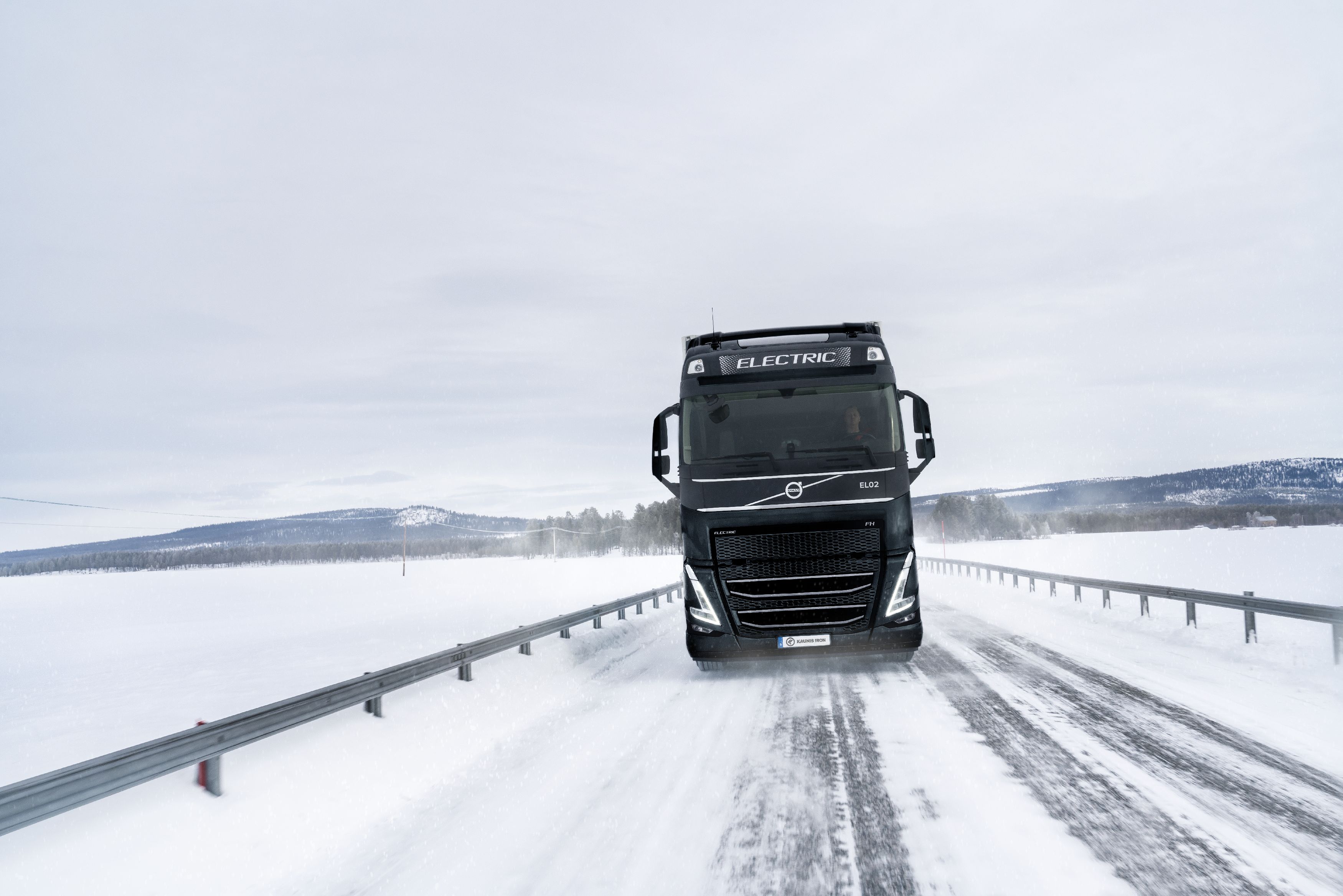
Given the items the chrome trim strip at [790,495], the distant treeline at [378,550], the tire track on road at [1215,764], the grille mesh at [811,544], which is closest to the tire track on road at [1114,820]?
the tire track on road at [1215,764]

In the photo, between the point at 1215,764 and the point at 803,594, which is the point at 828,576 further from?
the point at 1215,764

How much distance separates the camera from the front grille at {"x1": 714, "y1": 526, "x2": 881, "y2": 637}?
8188mm

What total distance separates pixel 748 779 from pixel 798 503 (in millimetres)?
3546

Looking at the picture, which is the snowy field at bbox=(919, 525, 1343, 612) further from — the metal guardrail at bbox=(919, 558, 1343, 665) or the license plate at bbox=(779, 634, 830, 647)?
the license plate at bbox=(779, 634, 830, 647)

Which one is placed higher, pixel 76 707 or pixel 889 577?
pixel 889 577

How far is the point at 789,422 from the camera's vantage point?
347 inches

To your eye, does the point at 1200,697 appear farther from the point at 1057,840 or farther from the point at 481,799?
the point at 481,799

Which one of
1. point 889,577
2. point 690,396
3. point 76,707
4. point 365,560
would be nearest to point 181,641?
point 76,707

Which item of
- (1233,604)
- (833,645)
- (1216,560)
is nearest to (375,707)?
(833,645)

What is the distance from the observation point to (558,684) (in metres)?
9.19

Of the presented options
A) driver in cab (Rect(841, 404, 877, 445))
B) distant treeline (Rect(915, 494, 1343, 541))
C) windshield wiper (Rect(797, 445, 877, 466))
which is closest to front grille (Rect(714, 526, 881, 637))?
windshield wiper (Rect(797, 445, 877, 466))

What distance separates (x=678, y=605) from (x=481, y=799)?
1777 centimetres

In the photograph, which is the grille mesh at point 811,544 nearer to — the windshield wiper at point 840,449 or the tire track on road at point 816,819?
the windshield wiper at point 840,449

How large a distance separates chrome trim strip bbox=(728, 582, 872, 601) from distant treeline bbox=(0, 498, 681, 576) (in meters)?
119
